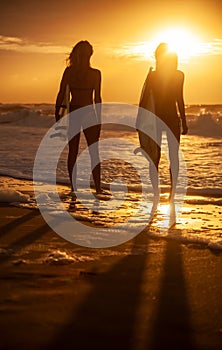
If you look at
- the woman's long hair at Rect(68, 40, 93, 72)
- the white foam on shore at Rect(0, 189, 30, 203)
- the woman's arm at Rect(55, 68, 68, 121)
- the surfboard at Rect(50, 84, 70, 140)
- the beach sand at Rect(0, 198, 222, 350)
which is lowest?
the white foam on shore at Rect(0, 189, 30, 203)

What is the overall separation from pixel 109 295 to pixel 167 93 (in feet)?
13.1

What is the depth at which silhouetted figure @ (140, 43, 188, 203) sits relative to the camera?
22.7 ft

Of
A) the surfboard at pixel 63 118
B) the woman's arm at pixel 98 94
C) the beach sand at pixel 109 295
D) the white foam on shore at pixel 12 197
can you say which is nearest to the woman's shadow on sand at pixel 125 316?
the beach sand at pixel 109 295

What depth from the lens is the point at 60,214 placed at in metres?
6.27

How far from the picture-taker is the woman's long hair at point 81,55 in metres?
7.40

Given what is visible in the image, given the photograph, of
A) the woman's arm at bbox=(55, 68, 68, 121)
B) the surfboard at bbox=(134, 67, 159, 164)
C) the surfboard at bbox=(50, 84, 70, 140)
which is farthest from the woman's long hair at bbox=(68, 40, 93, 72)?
the surfboard at bbox=(134, 67, 159, 164)

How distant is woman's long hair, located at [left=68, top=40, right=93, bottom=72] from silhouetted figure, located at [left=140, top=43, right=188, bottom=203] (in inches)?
36.9

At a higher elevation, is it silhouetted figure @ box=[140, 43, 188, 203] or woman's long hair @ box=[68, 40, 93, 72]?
woman's long hair @ box=[68, 40, 93, 72]

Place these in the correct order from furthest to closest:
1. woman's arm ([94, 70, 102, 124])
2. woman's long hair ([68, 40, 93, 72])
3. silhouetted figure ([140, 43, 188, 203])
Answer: woman's arm ([94, 70, 102, 124])
woman's long hair ([68, 40, 93, 72])
silhouetted figure ([140, 43, 188, 203])

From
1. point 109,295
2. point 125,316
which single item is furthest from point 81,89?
point 125,316

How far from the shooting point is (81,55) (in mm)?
7434

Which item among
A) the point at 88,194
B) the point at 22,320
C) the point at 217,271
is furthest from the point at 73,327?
the point at 88,194

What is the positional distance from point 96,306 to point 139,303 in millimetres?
260

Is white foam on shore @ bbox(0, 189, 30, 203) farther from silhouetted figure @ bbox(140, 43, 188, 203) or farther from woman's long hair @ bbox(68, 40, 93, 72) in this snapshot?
woman's long hair @ bbox(68, 40, 93, 72)
